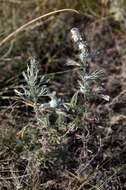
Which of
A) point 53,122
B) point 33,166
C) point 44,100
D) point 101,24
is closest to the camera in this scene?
point 33,166

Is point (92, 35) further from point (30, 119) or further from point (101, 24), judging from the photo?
point (30, 119)

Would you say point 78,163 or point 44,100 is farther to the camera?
point 44,100

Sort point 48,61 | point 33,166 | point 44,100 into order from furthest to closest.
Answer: point 48,61, point 44,100, point 33,166

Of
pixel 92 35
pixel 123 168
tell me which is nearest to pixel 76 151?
pixel 123 168

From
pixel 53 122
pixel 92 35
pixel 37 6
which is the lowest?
pixel 53 122

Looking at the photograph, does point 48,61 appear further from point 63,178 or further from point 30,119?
point 63,178

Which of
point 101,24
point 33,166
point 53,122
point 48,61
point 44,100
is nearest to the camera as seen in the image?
point 33,166

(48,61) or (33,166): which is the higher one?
(48,61)

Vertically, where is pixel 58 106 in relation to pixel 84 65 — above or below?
below

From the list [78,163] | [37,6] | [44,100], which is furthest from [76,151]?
[37,6]
